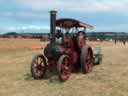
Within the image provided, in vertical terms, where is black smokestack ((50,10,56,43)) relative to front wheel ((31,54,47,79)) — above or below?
above

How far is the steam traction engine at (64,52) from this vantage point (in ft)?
50.8

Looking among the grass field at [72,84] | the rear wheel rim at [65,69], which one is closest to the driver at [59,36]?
the rear wheel rim at [65,69]

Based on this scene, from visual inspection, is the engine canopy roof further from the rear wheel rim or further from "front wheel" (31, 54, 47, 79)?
the rear wheel rim

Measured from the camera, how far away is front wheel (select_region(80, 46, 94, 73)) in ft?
54.7

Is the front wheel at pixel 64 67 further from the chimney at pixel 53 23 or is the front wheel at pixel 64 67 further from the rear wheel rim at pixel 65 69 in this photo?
the chimney at pixel 53 23

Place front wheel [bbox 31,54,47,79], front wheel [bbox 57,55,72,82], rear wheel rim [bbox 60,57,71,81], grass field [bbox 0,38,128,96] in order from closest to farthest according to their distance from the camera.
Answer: grass field [bbox 0,38,128,96]
front wheel [bbox 57,55,72,82]
rear wheel rim [bbox 60,57,71,81]
front wheel [bbox 31,54,47,79]

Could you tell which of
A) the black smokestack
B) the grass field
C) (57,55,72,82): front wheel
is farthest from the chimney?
the grass field

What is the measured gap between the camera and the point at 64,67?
15.2 meters

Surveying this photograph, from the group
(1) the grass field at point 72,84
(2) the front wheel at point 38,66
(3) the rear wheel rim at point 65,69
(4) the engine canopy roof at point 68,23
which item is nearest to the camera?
(1) the grass field at point 72,84

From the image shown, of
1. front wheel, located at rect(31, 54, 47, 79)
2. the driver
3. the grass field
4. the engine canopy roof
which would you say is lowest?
the grass field

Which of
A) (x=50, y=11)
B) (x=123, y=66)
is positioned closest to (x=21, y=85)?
(x=50, y=11)

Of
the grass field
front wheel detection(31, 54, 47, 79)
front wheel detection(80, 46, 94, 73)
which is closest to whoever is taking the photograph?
the grass field

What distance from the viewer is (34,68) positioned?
1593 centimetres

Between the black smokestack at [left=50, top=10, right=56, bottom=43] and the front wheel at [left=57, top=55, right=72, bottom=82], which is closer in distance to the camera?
the front wheel at [left=57, top=55, right=72, bottom=82]
